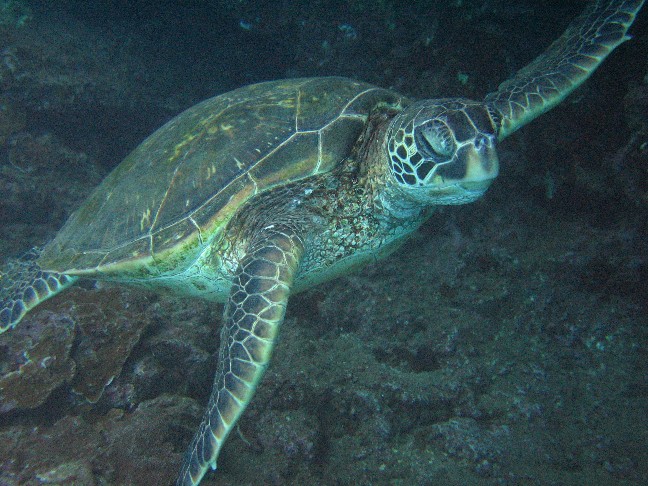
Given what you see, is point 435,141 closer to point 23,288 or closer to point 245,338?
point 245,338

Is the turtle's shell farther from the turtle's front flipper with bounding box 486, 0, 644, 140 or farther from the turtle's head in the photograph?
the turtle's front flipper with bounding box 486, 0, 644, 140

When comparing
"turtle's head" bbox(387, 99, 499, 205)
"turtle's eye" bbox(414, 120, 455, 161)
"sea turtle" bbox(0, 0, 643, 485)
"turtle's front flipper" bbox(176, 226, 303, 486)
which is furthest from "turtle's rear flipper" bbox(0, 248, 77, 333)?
"turtle's eye" bbox(414, 120, 455, 161)

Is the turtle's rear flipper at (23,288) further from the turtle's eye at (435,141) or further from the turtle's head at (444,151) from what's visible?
the turtle's eye at (435,141)

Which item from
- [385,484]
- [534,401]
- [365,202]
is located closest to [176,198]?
[365,202]

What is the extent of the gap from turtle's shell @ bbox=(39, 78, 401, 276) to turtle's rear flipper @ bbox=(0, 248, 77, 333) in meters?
0.23

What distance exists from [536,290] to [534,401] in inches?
52.9

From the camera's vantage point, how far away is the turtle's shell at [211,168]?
3240 mm

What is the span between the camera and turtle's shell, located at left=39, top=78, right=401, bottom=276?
10.6 feet

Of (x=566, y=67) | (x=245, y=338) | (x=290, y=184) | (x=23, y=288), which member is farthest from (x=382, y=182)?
(x=23, y=288)

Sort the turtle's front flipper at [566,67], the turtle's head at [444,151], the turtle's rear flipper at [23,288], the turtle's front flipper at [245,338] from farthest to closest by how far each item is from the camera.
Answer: the turtle's rear flipper at [23,288] → the turtle's front flipper at [566,67] → the turtle's head at [444,151] → the turtle's front flipper at [245,338]

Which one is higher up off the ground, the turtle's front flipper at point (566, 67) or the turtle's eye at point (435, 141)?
the turtle's eye at point (435, 141)

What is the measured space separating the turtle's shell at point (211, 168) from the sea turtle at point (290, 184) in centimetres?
1

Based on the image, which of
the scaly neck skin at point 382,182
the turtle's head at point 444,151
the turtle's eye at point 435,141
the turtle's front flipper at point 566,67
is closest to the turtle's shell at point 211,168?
the scaly neck skin at point 382,182

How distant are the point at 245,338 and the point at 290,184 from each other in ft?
5.08
